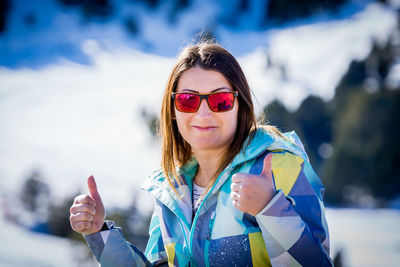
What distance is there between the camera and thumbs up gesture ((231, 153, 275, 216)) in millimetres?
1064

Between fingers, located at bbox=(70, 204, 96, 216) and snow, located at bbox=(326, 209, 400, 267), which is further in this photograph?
snow, located at bbox=(326, 209, 400, 267)

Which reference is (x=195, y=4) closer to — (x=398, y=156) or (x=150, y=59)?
(x=150, y=59)

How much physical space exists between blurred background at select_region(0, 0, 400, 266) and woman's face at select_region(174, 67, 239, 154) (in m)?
2.30

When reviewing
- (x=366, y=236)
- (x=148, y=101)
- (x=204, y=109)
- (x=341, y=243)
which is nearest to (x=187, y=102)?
(x=204, y=109)

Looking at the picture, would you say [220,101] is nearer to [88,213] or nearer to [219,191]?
[219,191]

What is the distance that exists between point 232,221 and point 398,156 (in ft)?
16.1

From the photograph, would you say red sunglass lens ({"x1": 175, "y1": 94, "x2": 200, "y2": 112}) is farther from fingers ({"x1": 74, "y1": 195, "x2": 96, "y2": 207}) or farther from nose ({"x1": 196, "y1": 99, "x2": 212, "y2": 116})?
fingers ({"x1": 74, "y1": 195, "x2": 96, "y2": 207})

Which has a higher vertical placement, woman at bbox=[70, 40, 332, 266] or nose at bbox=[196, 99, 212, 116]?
nose at bbox=[196, 99, 212, 116]

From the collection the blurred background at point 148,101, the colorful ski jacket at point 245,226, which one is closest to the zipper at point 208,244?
the colorful ski jacket at point 245,226

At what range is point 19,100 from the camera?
871 centimetres

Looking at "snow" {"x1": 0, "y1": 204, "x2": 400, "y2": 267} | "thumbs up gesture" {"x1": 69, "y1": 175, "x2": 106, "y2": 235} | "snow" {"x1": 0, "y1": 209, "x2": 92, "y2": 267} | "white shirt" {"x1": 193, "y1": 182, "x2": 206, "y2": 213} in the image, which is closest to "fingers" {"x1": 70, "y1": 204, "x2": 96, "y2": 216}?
"thumbs up gesture" {"x1": 69, "y1": 175, "x2": 106, "y2": 235}

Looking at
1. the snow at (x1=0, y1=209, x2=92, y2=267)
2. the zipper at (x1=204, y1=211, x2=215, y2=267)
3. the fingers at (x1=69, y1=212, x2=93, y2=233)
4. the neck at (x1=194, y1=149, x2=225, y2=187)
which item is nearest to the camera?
the zipper at (x1=204, y1=211, x2=215, y2=267)

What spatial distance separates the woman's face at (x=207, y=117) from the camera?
54.8 inches

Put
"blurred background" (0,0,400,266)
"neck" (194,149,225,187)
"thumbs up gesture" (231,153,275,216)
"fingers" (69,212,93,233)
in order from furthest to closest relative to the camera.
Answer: "blurred background" (0,0,400,266) < "neck" (194,149,225,187) < "fingers" (69,212,93,233) < "thumbs up gesture" (231,153,275,216)
